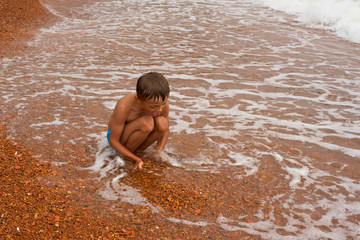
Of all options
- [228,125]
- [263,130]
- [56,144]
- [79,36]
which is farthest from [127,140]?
[79,36]

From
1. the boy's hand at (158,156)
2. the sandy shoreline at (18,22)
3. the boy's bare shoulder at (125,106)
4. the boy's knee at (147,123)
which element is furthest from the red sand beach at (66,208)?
the sandy shoreline at (18,22)

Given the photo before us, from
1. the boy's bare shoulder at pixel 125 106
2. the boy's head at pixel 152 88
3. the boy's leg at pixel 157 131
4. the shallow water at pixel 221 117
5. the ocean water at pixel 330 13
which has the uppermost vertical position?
the ocean water at pixel 330 13

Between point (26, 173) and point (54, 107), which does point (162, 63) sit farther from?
point (26, 173)

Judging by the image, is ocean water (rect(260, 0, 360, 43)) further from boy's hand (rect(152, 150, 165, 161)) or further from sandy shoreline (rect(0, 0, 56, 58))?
sandy shoreline (rect(0, 0, 56, 58))

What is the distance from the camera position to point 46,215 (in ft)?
7.77

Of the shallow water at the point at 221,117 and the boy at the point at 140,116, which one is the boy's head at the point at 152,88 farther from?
the shallow water at the point at 221,117

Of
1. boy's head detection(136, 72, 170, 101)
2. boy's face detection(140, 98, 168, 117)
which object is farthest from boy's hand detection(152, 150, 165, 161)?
boy's head detection(136, 72, 170, 101)

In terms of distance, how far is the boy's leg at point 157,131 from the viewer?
10.3ft

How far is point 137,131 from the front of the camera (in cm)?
307

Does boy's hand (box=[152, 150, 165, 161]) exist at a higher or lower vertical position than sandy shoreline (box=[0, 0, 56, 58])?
lower

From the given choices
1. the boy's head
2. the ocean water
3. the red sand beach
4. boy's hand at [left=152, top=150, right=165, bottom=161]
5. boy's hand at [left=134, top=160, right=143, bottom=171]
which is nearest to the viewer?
the red sand beach

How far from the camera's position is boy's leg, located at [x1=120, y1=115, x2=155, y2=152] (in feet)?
9.97

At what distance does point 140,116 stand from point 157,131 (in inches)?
9.8

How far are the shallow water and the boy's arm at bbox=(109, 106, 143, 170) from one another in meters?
0.16
